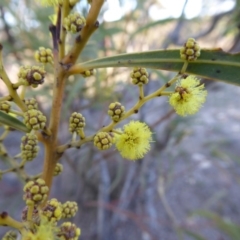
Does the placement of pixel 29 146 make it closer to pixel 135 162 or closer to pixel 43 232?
pixel 43 232

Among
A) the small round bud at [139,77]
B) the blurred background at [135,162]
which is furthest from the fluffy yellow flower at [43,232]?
the blurred background at [135,162]

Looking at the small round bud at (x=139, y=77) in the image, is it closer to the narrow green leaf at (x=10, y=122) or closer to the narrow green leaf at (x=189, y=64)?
the narrow green leaf at (x=189, y=64)

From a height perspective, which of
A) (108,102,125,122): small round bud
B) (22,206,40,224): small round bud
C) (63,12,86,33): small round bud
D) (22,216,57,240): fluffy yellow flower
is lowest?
(22,216,57,240): fluffy yellow flower

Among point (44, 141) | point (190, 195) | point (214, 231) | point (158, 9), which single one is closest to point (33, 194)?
point (44, 141)

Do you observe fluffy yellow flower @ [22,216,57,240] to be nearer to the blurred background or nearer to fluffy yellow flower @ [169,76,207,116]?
fluffy yellow flower @ [169,76,207,116]

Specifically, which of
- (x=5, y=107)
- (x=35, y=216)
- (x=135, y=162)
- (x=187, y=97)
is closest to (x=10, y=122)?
(x=5, y=107)

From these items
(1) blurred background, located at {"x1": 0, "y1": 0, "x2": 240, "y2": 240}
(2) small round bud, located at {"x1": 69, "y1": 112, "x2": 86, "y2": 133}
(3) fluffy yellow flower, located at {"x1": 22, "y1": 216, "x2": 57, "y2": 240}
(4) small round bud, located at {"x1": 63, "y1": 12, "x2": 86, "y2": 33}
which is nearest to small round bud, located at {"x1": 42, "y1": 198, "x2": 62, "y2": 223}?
(3) fluffy yellow flower, located at {"x1": 22, "y1": 216, "x2": 57, "y2": 240}
